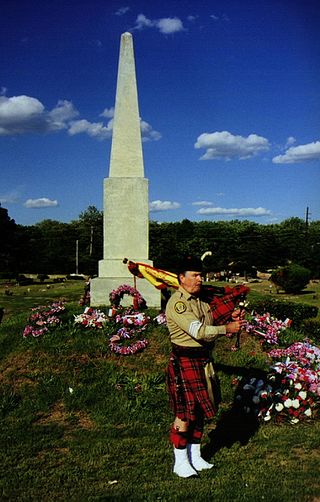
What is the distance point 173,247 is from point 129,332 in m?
45.1

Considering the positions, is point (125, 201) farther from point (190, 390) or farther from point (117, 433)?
point (190, 390)

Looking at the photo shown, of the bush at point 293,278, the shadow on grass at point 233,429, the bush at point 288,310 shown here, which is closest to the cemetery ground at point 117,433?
the shadow on grass at point 233,429

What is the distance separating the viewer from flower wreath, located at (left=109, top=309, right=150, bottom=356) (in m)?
8.01

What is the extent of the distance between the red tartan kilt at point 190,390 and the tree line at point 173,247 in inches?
1319

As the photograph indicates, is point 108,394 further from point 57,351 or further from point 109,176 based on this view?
point 109,176

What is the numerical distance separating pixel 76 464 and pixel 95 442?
2.05ft

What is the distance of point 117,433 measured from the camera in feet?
19.4

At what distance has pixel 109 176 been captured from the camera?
1048 centimetres

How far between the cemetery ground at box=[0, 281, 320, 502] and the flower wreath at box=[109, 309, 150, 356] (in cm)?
12

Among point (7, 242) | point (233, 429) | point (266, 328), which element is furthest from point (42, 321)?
point (7, 242)

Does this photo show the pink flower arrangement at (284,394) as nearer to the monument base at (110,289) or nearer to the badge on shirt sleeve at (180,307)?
the badge on shirt sleeve at (180,307)

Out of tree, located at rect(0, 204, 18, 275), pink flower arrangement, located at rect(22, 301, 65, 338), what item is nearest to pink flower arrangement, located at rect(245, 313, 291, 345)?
pink flower arrangement, located at rect(22, 301, 65, 338)

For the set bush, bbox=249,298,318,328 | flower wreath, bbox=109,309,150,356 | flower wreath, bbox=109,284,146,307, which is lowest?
bush, bbox=249,298,318,328

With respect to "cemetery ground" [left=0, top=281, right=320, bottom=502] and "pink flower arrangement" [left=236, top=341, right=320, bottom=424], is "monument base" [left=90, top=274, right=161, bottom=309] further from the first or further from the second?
"pink flower arrangement" [left=236, top=341, right=320, bottom=424]
